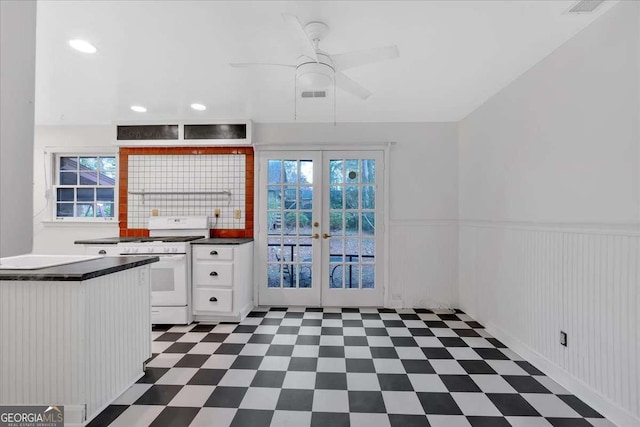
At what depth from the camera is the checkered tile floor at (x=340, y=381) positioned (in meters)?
1.94

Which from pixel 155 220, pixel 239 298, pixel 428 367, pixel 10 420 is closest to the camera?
pixel 10 420

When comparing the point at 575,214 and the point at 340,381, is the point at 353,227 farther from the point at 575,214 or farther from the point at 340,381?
the point at 575,214

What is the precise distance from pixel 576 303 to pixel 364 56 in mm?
2089

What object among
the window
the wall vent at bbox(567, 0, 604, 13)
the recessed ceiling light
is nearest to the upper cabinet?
the window

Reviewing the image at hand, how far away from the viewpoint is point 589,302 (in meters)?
2.06

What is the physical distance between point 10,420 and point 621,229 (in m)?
3.34

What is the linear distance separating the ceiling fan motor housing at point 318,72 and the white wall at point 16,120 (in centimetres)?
143

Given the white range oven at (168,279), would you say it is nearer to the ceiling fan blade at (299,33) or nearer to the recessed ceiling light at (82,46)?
the recessed ceiling light at (82,46)

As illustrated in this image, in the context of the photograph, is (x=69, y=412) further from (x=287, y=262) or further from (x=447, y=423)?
(x=287, y=262)

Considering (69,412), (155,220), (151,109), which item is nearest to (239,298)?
(155,220)

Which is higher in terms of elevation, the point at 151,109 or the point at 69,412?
the point at 151,109

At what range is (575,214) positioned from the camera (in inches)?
86.7

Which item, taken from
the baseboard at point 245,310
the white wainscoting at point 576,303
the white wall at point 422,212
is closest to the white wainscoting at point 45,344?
the baseboard at point 245,310

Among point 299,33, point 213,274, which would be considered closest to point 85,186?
point 213,274
